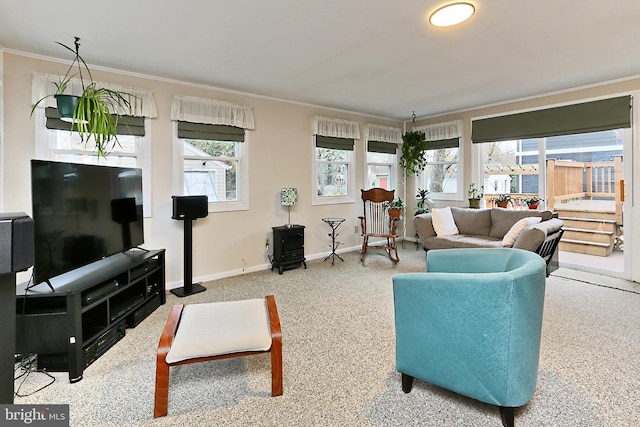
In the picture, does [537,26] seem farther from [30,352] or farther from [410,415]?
[30,352]

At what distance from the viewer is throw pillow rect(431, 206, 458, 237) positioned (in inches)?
189

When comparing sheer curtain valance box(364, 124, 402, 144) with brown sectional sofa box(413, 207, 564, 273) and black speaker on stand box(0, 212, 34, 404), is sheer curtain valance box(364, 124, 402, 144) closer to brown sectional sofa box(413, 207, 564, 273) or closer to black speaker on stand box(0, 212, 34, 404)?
brown sectional sofa box(413, 207, 564, 273)

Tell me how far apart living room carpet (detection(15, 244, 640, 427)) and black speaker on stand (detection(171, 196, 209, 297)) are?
1.93 ft

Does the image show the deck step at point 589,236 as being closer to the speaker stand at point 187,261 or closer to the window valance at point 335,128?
the window valance at point 335,128

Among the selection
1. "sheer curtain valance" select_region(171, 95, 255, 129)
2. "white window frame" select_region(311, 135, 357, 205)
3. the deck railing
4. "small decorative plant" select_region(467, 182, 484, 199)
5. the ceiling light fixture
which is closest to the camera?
the ceiling light fixture

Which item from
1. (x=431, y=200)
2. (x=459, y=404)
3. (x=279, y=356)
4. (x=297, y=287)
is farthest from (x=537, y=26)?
(x=431, y=200)

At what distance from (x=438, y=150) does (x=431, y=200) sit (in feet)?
3.04

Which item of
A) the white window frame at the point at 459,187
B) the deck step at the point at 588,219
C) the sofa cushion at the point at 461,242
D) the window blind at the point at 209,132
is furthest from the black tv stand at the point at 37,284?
the deck step at the point at 588,219

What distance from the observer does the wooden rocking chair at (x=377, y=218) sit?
16.9 ft

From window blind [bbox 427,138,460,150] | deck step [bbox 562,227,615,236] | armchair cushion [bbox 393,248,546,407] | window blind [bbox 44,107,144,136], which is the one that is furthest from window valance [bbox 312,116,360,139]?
armchair cushion [bbox 393,248,546,407]

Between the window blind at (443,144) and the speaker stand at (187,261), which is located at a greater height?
the window blind at (443,144)

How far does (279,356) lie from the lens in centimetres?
184

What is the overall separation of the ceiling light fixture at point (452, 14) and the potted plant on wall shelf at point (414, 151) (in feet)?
11.5

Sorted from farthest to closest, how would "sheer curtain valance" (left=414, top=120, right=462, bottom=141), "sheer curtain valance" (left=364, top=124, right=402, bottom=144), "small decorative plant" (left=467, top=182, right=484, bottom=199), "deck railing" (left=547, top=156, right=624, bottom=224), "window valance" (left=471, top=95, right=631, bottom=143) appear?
1. "sheer curtain valance" (left=364, top=124, right=402, bottom=144)
2. "sheer curtain valance" (left=414, top=120, right=462, bottom=141)
3. "small decorative plant" (left=467, top=182, right=484, bottom=199)
4. "deck railing" (left=547, top=156, right=624, bottom=224)
5. "window valance" (left=471, top=95, right=631, bottom=143)
